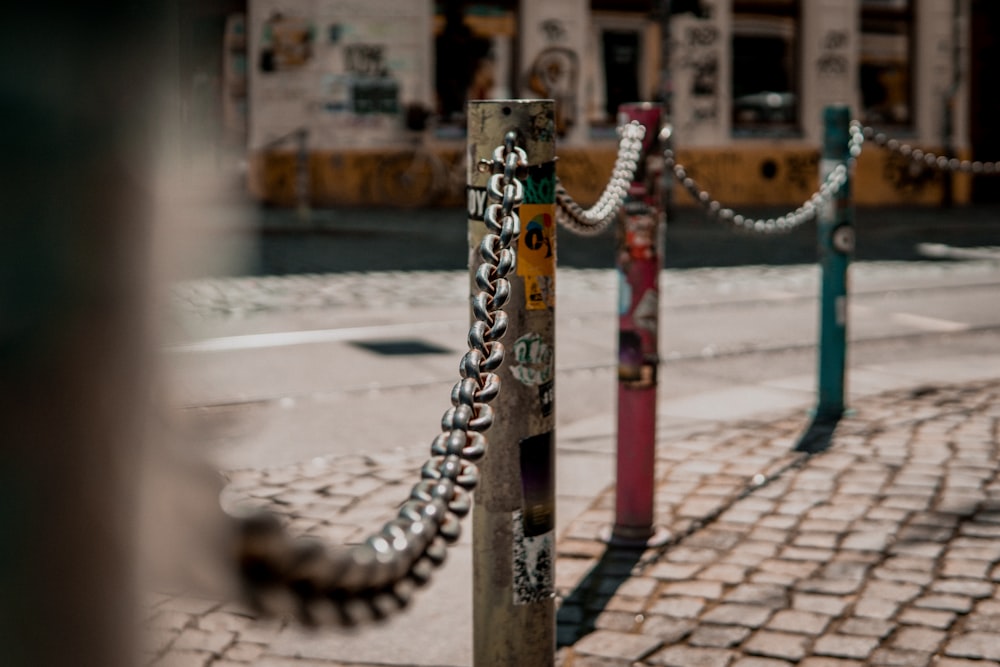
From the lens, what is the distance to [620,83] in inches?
882

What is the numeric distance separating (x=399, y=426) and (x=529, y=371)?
3493 mm

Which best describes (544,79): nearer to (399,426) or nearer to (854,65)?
(854,65)

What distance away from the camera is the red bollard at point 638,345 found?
14.3 ft

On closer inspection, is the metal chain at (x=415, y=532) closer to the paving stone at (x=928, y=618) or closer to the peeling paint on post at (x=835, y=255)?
the paving stone at (x=928, y=618)

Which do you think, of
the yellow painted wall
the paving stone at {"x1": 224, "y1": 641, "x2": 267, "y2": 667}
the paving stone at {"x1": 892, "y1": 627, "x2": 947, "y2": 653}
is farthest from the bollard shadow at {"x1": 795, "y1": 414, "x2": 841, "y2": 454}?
the yellow painted wall

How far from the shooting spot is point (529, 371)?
9.50 feet

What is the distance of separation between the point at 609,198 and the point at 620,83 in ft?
62.2

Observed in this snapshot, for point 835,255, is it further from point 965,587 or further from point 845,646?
point 845,646

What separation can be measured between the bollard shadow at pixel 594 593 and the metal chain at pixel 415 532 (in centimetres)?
146

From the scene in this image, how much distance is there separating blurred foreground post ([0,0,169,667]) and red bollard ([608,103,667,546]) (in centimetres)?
349

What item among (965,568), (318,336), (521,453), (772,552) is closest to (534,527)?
(521,453)

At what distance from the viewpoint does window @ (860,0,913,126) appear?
2356cm

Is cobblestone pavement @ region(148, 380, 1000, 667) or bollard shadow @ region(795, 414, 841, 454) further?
bollard shadow @ region(795, 414, 841, 454)

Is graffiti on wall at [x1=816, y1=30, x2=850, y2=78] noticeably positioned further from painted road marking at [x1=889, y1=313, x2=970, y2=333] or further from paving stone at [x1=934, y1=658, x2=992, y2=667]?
paving stone at [x1=934, y1=658, x2=992, y2=667]
